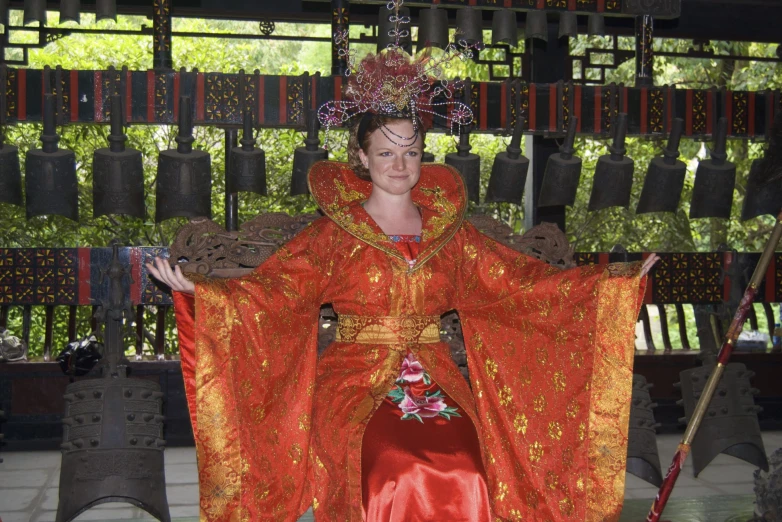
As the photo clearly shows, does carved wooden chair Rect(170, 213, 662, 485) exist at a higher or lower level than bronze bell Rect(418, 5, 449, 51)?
lower

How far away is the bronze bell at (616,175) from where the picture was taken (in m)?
3.97

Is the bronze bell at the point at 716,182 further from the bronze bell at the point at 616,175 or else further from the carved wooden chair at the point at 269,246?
the carved wooden chair at the point at 269,246

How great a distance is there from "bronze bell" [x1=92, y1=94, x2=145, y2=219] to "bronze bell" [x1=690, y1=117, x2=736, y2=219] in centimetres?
235

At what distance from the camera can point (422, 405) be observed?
274 centimetres

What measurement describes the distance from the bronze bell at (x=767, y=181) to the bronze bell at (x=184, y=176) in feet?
6.62

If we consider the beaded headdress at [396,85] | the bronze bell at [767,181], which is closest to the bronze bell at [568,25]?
the bronze bell at [767,181]

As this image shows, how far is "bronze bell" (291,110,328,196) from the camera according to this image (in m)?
3.81

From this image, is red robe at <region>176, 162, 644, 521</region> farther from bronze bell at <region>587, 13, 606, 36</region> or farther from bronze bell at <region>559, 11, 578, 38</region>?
bronze bell at <region>587, 13, 606, 36</region>

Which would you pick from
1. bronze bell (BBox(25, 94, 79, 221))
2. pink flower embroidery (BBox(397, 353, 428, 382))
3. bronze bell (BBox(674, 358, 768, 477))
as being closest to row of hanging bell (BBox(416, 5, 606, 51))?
bronze bell (BBox(25, 94, 79, 221))

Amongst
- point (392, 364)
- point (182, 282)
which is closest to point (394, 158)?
point (392, 364)

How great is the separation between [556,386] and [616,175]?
1.38 m

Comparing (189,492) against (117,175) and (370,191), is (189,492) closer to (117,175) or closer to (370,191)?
(117,175)

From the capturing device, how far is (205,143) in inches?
322

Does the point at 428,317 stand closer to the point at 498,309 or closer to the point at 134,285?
the point at 498,309
